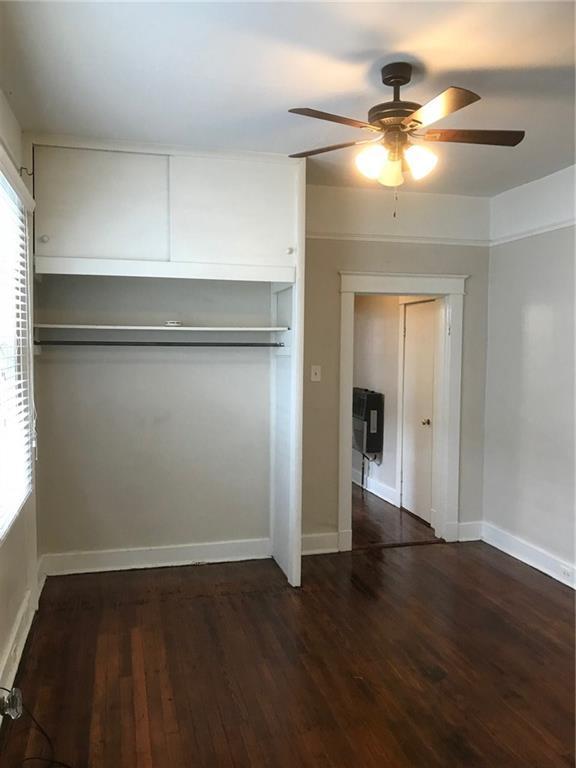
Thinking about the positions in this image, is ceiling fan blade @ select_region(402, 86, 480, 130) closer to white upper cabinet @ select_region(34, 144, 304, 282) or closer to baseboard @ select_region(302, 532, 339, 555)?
white upper cabinet @ select_region(34, 144, 304, 282)

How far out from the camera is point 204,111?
119 inches

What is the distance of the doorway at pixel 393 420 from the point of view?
5168 mm

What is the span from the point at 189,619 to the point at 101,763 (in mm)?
1178

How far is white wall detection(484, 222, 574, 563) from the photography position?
4.00 m

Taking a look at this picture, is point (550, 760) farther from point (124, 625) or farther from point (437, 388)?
point (437, 388)

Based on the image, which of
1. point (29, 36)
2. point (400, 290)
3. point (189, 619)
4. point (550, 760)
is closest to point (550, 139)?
point (400, 290)

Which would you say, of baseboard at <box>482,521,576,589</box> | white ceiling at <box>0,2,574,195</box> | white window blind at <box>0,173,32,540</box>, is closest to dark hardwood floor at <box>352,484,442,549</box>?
baseboard at <box>482,521,576,589</box>

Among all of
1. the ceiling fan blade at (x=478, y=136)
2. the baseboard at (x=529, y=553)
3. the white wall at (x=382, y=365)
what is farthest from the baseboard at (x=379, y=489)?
the ceiling fan blade at (x=478, y=136)

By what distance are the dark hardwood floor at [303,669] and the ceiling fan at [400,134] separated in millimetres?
2346

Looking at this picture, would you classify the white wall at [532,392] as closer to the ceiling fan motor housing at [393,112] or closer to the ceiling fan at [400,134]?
the ceiling fan at [400,134]

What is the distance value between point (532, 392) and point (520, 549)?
3.85 ft

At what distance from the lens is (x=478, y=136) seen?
8.03 feet

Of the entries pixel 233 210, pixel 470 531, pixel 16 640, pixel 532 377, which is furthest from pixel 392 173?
pixel 470 531

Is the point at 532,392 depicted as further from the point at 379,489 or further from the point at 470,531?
the point at 379,489
